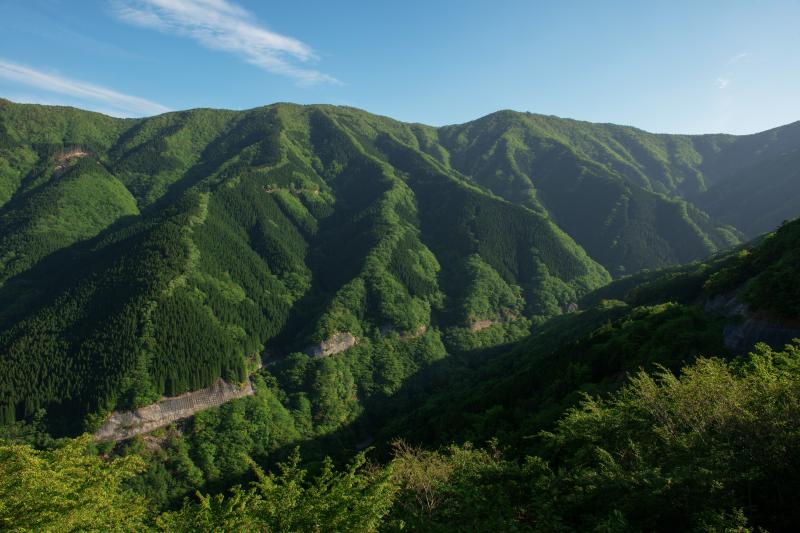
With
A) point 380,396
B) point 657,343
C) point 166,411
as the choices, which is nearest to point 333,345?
point 380,396

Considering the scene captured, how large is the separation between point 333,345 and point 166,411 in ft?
187

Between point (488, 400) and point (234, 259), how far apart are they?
457 ft

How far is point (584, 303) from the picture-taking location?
601 feet

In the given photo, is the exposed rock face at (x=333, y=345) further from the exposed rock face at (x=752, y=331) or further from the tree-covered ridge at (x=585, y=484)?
the exposed rock face at (x=752, y=331)

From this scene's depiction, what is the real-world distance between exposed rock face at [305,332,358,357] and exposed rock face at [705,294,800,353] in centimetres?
12373

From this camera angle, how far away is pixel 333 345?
156875 mm

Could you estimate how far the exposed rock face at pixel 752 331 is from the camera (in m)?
41.0

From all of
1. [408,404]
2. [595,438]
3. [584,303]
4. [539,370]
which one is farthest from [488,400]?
[584,303]

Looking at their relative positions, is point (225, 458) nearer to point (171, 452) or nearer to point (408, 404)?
point (171, 452)

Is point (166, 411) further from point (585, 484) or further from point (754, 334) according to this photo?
point (754, 334)

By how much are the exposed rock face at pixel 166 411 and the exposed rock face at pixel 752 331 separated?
12262cm

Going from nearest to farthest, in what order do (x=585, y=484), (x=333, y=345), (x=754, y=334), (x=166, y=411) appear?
(x=585, y=484), (x=754, y=334), (x=166, y=411), (x=333, y=345)

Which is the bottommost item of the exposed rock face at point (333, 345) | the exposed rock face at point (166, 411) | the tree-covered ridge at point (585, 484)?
the exposed rock face at point (166, 411)

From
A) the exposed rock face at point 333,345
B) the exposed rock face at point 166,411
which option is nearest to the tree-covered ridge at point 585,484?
the exposed rock face at point 166,411
